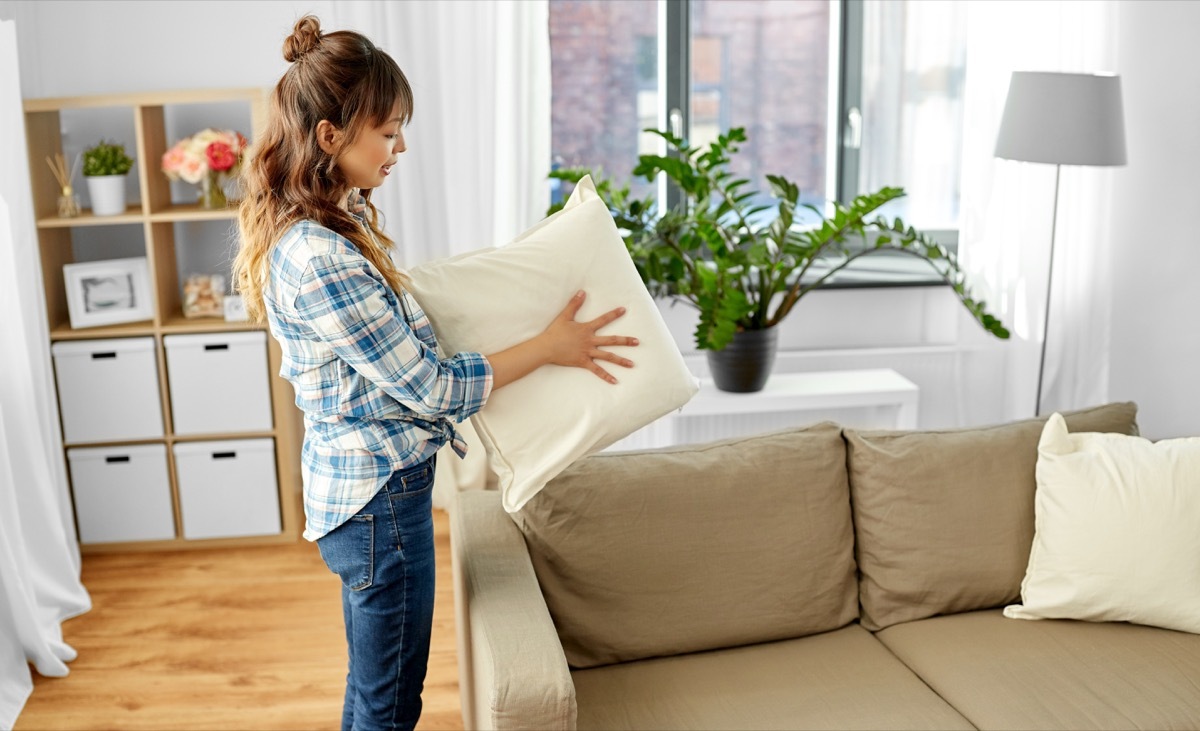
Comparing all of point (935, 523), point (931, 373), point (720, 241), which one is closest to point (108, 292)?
point (720, 241)

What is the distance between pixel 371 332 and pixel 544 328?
315 millimetres

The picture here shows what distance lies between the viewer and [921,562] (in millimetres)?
2137

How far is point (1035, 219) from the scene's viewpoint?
356 centimetres

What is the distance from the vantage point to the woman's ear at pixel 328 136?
5.15ft

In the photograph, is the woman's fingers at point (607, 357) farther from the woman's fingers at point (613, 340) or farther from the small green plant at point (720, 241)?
the small green plant at point (720, 241)

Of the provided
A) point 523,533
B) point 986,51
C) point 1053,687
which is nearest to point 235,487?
point 523,533

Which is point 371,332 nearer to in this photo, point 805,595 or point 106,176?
point 805,595

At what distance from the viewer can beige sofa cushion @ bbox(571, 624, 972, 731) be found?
1824 mm

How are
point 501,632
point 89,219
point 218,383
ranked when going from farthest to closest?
1. point 218,383
2. point 89,219
3. point 501,632

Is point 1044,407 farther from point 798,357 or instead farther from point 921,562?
point 921,562

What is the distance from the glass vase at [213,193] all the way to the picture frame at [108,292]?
10.5 inches

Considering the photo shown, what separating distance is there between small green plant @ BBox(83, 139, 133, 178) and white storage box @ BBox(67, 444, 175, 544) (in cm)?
80

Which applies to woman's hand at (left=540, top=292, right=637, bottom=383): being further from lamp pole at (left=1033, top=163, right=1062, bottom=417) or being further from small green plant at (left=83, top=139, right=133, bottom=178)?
small green plant at (left=83, top=139, right=133, bottom=178)

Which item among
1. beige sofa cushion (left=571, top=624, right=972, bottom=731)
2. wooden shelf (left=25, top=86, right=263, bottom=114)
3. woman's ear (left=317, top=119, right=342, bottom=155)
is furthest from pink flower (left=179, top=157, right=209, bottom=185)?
beige sofa cushion (left=571, top=624, right=972, bottom=731)
